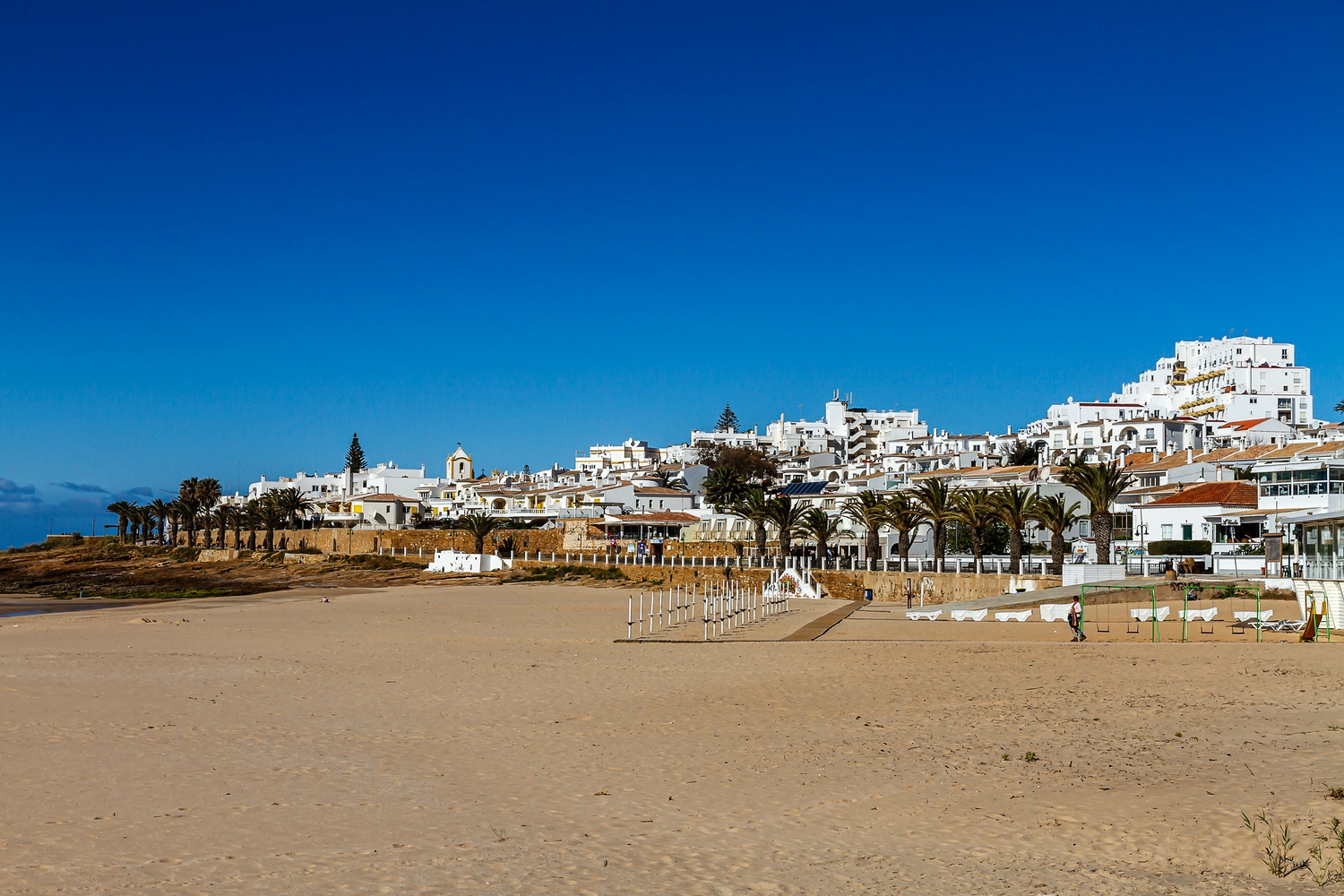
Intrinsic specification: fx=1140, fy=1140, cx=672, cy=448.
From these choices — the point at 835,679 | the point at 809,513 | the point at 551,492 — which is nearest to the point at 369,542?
the point at 551,492

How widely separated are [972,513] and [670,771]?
31.0 metres

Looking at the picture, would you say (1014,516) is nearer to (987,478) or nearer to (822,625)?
(822,625)

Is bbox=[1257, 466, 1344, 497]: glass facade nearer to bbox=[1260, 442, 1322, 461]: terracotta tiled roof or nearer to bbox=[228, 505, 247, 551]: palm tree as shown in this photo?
bbox=[1260, 442, 1322, 461]: terracotta tiled roof

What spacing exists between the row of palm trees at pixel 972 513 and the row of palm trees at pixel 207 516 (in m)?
47.8

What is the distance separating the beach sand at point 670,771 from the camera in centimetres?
821

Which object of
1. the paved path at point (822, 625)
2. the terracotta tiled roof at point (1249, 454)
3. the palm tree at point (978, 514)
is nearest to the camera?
the paved path at point (822, 625)

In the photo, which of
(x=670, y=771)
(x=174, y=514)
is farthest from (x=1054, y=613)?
(x=174, y=514)

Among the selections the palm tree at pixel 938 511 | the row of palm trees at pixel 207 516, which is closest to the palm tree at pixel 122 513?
the row of palm trees at pixel 207 516

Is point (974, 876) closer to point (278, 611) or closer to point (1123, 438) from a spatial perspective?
point (278, 611)

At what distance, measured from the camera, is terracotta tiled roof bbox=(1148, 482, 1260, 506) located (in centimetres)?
4194

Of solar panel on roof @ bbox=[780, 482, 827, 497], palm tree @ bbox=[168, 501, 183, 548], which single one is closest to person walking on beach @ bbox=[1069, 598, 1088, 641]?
solar panel on roof @ bbox=[780, 482, 827, 497]

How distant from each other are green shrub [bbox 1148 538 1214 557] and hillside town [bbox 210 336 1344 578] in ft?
0.73

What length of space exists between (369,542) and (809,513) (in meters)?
36.4

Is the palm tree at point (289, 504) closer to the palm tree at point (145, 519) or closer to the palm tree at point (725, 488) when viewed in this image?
the palm tree at point (145, 519)
